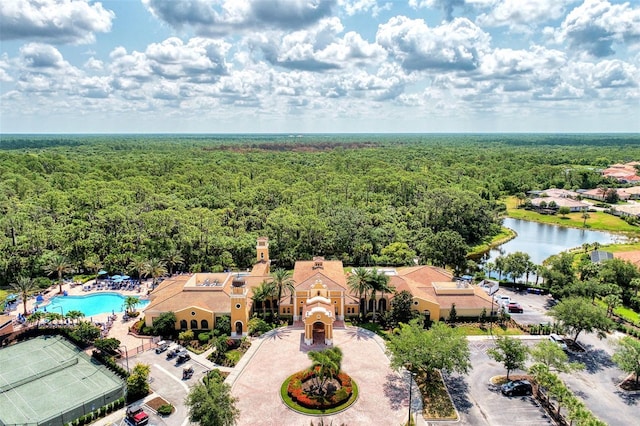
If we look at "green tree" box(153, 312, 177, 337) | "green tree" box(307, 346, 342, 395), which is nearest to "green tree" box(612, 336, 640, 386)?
"green tree" box(307, 346, 342, 395)

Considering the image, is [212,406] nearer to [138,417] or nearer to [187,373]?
[138,417]

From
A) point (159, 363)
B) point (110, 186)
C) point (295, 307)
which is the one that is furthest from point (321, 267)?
point (110, 186)

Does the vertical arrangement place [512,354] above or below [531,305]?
above

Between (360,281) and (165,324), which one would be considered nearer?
(165,324)

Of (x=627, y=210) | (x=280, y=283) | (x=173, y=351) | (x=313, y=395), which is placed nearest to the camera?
(x=313, y=395)

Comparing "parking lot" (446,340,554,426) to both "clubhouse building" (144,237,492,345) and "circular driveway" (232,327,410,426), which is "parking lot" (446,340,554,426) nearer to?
"circular driveway" (232,327,410,426)

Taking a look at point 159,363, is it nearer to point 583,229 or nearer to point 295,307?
point 295,307

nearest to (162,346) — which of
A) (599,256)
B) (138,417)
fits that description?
(138,417)
